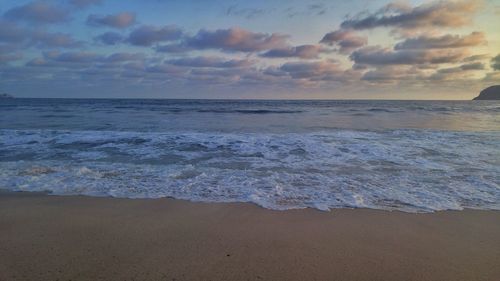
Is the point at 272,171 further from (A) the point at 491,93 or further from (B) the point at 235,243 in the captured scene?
(A) the point at 491,93

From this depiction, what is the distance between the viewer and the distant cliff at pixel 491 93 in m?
144

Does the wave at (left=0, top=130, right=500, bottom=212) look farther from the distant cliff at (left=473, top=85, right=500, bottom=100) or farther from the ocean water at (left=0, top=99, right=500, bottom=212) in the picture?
the distant cliff at (left=473, top=85, right=500, bottom=100)

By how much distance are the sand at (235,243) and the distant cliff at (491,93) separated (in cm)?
18165

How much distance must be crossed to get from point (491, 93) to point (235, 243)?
18988 cm

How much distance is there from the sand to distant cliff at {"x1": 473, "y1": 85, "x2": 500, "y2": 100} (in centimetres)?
18165

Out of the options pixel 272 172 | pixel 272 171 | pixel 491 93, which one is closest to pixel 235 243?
pixel 272 172

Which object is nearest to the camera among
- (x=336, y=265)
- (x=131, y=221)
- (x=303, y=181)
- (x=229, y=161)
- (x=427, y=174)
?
(x=336, y=265)

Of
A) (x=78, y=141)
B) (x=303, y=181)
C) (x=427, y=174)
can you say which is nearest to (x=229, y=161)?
(x=303, y=181)

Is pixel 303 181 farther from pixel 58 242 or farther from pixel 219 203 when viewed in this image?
pixel 58 242

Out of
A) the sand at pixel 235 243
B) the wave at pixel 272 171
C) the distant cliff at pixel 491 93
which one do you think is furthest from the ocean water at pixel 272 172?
the distant cliff at pixel 491 93

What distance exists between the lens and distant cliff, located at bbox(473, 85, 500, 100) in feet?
472

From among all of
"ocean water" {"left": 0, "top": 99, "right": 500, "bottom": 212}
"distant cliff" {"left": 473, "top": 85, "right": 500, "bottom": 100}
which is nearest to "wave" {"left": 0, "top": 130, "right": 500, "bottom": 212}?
"ocean water" {"left": 0, "top": 99, "right": 500, "bottom": 212}

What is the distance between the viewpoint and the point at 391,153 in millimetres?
9562

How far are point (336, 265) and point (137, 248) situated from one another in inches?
87.5
